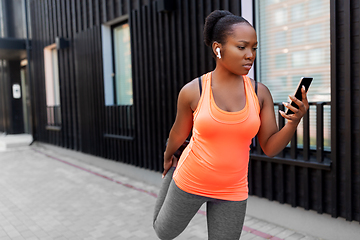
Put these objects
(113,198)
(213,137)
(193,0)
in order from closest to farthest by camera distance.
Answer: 1. (213,137)
2. (193,0)
3. (113,198)

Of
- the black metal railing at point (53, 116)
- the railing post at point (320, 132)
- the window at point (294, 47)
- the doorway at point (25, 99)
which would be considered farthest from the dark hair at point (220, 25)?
the doorway at point (25, 99)

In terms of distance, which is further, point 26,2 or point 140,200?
point 26,2

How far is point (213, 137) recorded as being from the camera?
185 cm

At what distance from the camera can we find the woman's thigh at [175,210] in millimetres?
2004

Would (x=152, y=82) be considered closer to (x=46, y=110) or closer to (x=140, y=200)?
(x=140, y=200)

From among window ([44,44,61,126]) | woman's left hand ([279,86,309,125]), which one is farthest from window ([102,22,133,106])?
woman's left hand ([279,86,309,125])

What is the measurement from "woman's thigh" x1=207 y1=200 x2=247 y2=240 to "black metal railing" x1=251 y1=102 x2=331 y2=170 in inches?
80.8

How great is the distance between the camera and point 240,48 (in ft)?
5.86

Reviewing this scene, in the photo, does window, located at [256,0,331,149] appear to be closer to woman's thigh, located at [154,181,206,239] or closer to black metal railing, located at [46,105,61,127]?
woman's thigh, located at [154,181,206,239]

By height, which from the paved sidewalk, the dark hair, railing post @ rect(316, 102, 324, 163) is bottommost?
the paved sidewalk

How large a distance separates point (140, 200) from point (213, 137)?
3938mm

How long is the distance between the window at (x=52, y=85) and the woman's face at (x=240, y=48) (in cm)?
971

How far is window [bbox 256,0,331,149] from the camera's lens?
3869 mm

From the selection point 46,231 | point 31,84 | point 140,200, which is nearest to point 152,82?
point 140,200
